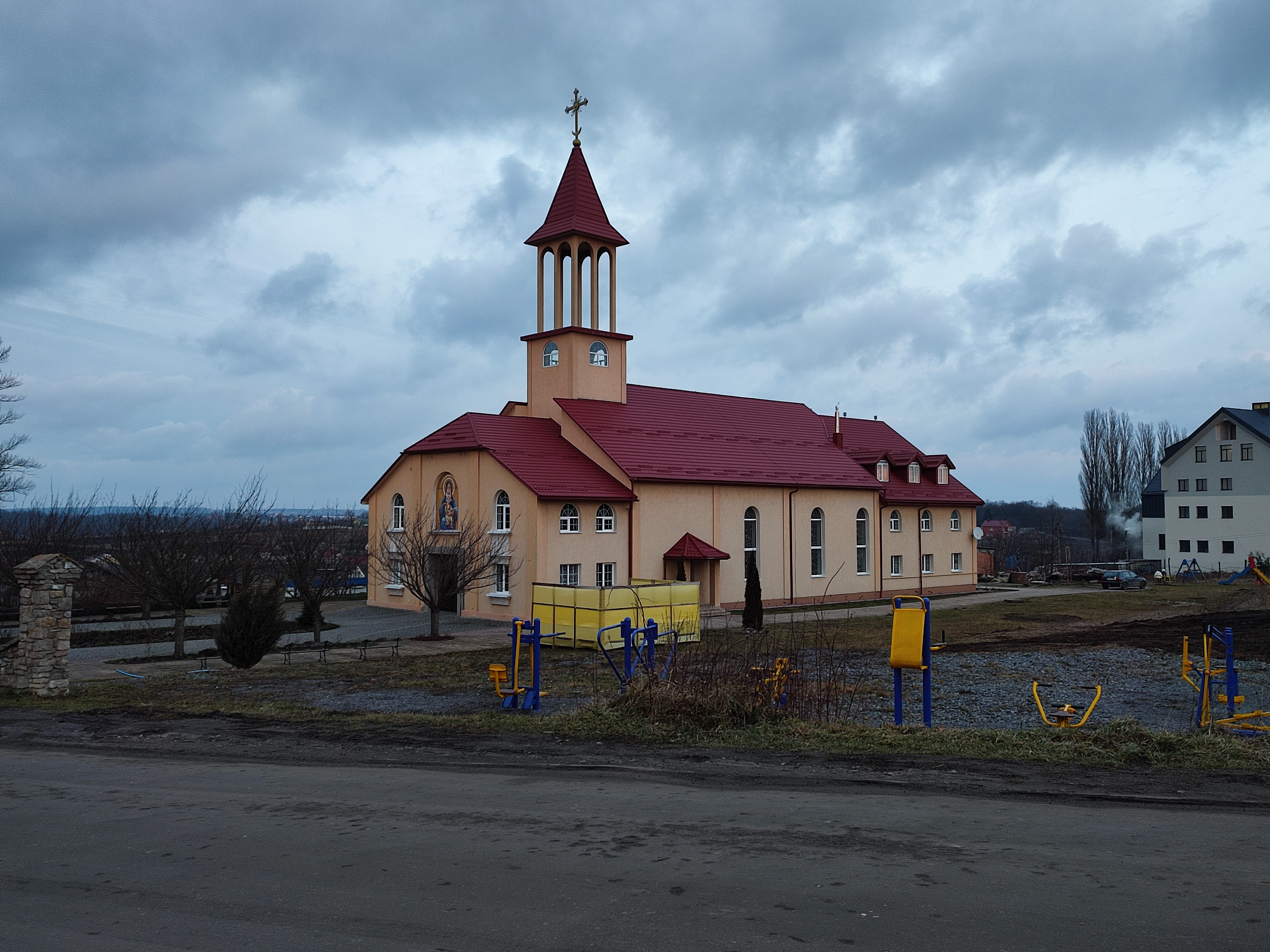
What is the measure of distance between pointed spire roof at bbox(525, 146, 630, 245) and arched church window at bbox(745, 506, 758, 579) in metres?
11.5

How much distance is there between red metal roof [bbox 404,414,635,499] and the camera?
30156 mm

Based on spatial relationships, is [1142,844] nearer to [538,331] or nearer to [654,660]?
[654,660]

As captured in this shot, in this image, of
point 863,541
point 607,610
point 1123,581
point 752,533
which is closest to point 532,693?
point 607,610

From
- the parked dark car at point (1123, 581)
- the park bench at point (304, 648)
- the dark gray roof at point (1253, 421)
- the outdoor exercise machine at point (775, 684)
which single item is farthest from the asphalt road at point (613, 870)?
the dark gray roof at point (1253, 421)

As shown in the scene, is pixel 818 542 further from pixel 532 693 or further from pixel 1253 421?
pixel 1253 421

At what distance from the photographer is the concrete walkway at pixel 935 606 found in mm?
31453

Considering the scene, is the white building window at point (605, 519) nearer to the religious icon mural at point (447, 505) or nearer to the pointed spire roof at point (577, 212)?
the religious icon mural at point (447, 505)

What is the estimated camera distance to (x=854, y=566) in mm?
40250

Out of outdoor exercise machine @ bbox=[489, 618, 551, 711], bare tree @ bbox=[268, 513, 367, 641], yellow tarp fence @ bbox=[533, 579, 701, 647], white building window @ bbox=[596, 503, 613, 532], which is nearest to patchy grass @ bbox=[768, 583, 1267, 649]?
yellow tarp fence @ bbox=[533, 579, 701, 647]

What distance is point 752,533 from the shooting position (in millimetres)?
36312

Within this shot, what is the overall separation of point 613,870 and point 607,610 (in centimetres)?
1805

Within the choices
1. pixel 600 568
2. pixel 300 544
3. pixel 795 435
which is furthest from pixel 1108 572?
pixel 300 544

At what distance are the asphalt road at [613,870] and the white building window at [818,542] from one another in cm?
3065

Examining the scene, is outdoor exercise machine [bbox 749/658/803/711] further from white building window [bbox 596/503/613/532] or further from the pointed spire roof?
the pointed spire roof
